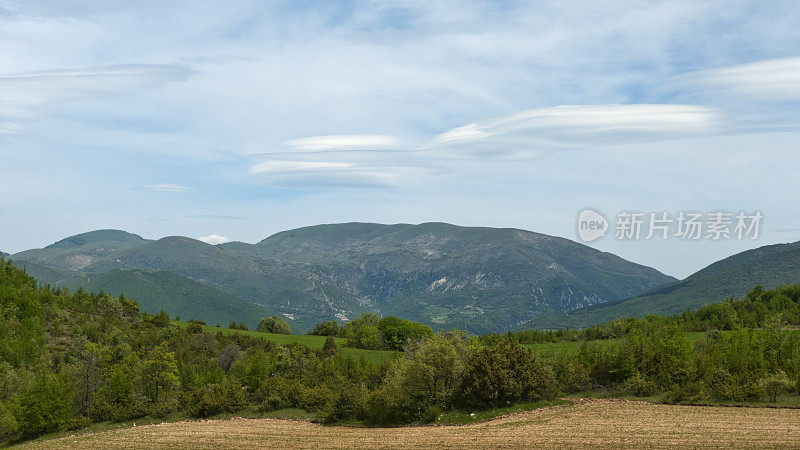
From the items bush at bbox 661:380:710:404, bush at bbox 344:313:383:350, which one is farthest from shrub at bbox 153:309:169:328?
bush at bbox 661:380:710:404

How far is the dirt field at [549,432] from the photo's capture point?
47812 mm

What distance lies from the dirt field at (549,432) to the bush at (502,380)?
4119 mm

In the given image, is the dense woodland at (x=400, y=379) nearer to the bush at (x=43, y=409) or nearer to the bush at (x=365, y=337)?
the bush at (x=43, y=409)

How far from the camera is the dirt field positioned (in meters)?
47.8

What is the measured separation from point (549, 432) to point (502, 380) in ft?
50.4

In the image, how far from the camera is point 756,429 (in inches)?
1927

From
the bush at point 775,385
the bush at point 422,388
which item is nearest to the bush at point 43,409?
A: the bush at point 422,388

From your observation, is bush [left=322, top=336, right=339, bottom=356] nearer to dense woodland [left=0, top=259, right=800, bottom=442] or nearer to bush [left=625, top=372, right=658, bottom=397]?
dense woodland [left=0, top=259, right=800, bottom=442]

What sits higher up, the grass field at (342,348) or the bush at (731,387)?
the bush at (731,387)

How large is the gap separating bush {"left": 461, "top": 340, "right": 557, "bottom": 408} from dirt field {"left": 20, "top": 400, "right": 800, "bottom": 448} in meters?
4.12

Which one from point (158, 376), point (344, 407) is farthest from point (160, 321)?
point (344, 407)

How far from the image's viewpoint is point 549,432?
5344cm

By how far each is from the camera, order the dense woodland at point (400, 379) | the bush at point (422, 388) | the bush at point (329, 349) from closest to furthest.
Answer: the dense woodland at point (400, 379) → the bush at point (422, 388) → the bush at point (329, 349)

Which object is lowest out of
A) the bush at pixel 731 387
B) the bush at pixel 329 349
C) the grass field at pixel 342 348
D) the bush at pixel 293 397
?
the grass field at pixel 342 348
